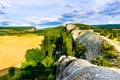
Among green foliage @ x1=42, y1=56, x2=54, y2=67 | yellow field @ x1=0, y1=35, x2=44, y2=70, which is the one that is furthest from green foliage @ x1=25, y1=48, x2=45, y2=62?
yellow field @ x1=0, y1=35, x2=44, y2=70

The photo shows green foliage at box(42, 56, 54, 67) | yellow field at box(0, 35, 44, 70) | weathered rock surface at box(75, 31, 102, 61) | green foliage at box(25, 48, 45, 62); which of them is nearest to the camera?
weathered rock surface at box(75, 31, 102, 61)

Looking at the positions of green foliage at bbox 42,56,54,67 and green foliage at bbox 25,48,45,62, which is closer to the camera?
green foliage at bbox 42,56,54,67

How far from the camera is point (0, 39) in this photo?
126 metres

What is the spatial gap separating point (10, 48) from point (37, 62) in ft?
178

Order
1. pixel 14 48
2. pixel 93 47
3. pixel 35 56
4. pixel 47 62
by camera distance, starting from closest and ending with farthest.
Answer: pixel 93 47 < pixel 47 62 < pixel 35 56 < pixel 14 48

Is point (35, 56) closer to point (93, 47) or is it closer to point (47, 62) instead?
point (47, 62)


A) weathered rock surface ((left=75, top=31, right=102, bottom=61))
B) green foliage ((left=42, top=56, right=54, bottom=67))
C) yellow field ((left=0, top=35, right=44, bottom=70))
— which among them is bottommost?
yellow field ((left=0, top=35, right=44, bottom=70))

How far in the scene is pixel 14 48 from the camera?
111 meters

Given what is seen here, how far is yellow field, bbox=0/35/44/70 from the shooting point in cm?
8483

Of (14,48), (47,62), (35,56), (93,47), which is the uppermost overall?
(93,47)

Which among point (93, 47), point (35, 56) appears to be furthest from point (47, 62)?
point (93, 47)

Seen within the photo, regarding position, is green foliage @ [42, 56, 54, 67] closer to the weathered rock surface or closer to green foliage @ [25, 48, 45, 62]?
green foliage @ [25, 48, 45, 62]

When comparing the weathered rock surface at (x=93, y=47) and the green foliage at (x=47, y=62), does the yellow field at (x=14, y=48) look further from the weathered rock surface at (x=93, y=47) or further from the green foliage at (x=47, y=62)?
the weathered rock surface at (x=93, y=47)

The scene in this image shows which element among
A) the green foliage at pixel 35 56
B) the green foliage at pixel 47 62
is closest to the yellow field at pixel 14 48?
the green foliage at pixel 35 56
